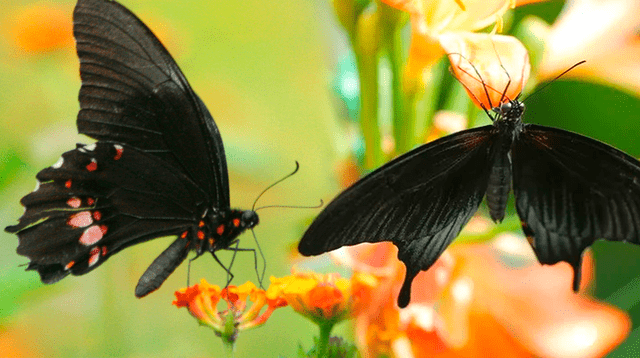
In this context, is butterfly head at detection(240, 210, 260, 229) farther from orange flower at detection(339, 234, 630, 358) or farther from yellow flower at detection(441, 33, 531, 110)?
yellow flower at detection(441, 33, 531, 110)

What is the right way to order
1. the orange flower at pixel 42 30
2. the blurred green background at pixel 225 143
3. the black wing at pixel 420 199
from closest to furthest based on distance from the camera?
1. the black wing at pixel 420 199
2. the blurred green background at pixel 225 143
3. the orange flower at pixel 42 30

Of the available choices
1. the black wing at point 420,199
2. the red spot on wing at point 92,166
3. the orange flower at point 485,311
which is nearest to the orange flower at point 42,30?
the red spot on wing at point 92,166

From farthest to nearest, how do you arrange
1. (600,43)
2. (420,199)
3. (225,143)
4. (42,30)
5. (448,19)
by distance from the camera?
(42,30) → (225,143) → (600,43) → (448,19) → (420,199)

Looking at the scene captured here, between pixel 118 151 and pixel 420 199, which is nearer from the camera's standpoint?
pixel 420 199

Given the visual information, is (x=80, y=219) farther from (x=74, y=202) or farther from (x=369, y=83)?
(x=369, y=83)

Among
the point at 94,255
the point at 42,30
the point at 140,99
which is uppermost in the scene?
the point at 140,99

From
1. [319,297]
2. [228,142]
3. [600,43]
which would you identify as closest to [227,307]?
[319,297]

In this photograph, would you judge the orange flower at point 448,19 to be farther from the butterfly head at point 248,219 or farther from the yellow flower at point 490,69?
the butterfly head at point 248,219

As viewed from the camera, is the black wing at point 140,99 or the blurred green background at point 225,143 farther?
the blurred green background at point 225,143
